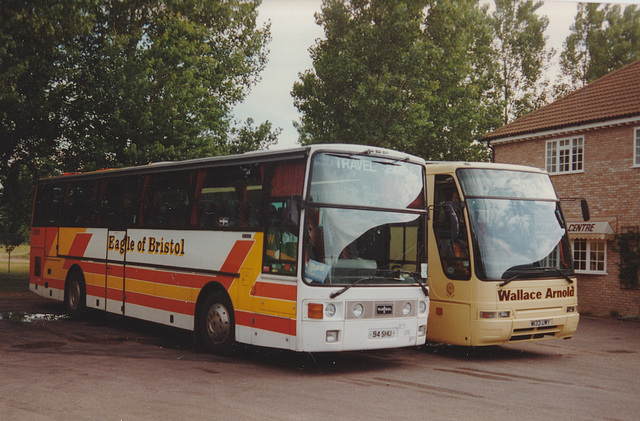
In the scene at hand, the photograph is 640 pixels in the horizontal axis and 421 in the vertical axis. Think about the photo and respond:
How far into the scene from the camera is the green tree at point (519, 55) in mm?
44219

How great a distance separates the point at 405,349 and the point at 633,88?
15351mm

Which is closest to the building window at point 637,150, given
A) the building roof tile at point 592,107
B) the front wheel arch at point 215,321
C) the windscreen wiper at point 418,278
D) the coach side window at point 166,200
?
the building roof tile at point 592,107

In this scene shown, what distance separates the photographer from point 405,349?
39.8ft

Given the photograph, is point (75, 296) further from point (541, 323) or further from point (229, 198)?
point (541, 323)

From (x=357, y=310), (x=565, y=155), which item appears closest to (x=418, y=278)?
(x=357, y=310)

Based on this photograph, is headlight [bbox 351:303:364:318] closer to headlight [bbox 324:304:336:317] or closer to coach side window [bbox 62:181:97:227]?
headlight [bbox 324:304:336:317]

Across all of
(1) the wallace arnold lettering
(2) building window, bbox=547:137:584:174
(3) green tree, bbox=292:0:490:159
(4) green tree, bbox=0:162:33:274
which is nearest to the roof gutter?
(2) building window, bbox=547:137:584:174

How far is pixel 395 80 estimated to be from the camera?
116 ft

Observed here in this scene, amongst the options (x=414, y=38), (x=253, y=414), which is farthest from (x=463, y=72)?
(x=253, y=414)

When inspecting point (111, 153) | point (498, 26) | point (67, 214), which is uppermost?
point (498, 26)

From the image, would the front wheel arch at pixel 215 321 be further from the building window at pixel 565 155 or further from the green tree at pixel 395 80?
the green tree at pixel 395 80

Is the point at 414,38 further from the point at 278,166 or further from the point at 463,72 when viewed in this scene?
the point at 278,166

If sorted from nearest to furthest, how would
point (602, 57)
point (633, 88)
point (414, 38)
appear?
point (633, 88), point (414, 38), point (602, 57)

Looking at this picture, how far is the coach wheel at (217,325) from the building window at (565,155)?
1628 cm
